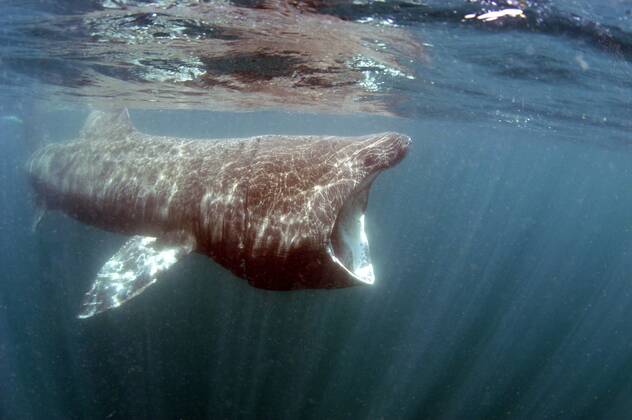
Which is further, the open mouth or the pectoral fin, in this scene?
the pectoral fin

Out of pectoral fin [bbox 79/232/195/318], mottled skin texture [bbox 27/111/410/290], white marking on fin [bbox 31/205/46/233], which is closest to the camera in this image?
mottled skin texture [bbox 27/111/410/290]

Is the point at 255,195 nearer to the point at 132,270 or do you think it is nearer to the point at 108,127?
the point at 132,270

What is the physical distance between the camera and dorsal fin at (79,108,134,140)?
8.69m

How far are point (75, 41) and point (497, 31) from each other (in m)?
11.3

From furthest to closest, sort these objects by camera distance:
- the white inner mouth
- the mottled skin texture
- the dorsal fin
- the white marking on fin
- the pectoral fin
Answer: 1. the white marking on fin
2. the dorsal fin
3. the pectoral fin
4. the white inner mouth
5. the mottled skin texture

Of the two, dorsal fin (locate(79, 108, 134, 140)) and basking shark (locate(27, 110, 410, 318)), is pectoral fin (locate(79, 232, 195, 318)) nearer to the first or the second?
basking shark (locate(27, 110, 410, 318))

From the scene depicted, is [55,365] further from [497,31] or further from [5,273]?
[497,31]

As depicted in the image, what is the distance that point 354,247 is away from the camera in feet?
17.1

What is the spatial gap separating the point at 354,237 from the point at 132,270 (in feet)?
9.77

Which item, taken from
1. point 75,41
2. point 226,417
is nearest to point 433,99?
point 75,41

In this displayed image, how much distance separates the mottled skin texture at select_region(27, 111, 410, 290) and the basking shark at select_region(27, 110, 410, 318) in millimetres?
14

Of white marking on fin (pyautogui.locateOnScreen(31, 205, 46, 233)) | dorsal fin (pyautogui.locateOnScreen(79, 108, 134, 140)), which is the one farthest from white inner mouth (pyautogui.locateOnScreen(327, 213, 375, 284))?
white marking on fin (pyautogui.locateOnScreen(31, 205, 46, 233))

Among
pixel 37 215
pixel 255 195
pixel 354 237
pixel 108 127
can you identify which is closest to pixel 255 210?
pixel 255 195

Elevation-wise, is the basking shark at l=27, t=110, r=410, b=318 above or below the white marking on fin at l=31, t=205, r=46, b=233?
above
